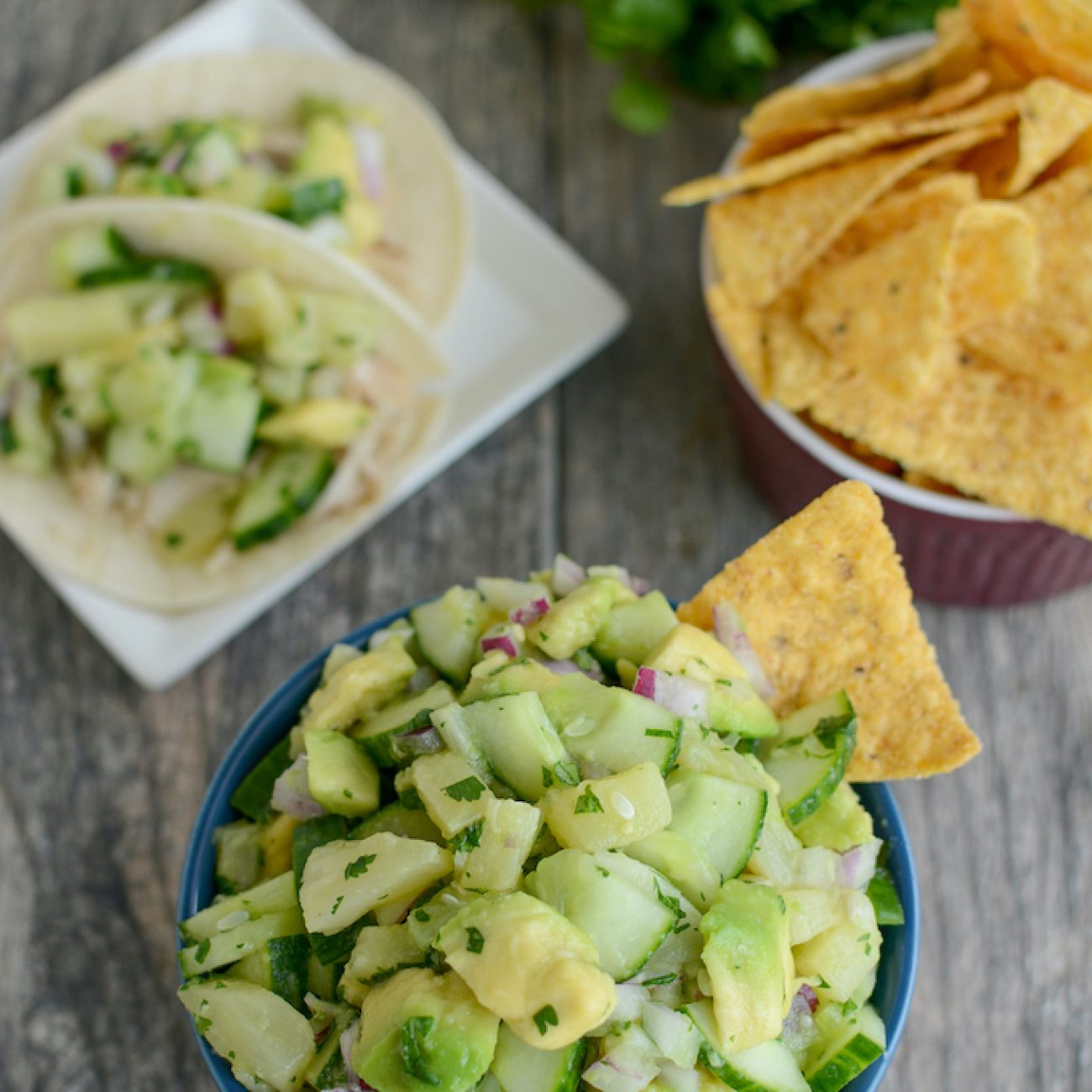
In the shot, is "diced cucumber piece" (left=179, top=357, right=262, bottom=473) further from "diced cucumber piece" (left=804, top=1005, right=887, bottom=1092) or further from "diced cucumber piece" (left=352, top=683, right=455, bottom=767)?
"diced cucumber piece" (left=804, top=1005, right=887, bottom=1092)

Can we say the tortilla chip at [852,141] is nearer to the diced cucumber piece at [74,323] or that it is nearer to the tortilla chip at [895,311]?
the tortilla chip at [895,311]

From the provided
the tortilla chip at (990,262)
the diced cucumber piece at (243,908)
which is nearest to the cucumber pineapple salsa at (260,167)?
the tortilla chip at (990,262)

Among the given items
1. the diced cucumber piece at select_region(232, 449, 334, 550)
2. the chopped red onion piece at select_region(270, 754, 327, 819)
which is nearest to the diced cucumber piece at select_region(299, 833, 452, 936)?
the chopped red onion piece at select_region(270, 754, 327, 819)

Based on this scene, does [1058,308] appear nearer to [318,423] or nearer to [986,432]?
[986,432]

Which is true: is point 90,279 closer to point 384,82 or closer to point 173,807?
point 384,82

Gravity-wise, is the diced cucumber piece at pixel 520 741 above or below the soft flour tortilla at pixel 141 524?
above

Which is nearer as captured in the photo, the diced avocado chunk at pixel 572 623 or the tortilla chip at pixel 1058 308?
the diced avocado chunk at pixel 572 623

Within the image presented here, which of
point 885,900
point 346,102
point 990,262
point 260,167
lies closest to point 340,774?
point 885,900
